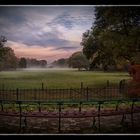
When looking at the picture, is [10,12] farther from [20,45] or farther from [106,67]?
[106,67]

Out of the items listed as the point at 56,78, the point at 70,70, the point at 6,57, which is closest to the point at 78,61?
the point at 70,70

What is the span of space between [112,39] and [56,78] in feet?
4.96

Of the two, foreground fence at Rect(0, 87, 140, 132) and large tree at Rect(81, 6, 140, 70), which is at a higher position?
large tree at Rect(81, 6, 140, 70)

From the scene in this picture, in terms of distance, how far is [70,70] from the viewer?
11133 mm

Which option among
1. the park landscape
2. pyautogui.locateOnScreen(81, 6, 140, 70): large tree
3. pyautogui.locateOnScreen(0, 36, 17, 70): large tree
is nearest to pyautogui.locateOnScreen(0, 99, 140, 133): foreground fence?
the park landscape

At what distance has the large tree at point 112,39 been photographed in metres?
11.0

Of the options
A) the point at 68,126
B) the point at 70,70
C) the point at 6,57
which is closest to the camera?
the point at 68,126

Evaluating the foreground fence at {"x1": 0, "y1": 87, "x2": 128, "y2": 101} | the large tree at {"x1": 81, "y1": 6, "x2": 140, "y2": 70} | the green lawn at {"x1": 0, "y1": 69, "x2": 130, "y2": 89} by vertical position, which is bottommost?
the foreground fence at {"x1": 0, "y1": 87, "x2": 128, "y2": 101}

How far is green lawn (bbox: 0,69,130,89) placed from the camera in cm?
1101

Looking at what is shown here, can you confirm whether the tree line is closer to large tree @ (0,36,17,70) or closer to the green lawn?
large tree @ (0,36,17,70)

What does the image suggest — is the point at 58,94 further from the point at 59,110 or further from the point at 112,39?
the point at 112,39

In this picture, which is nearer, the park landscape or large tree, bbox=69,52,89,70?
the park landscape

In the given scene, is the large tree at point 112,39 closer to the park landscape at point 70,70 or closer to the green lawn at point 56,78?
the park landscape at point 70,70

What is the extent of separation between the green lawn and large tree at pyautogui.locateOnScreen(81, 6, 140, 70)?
30cm
